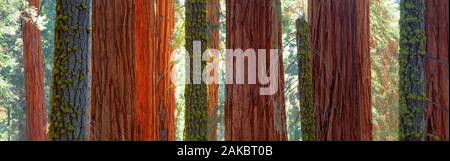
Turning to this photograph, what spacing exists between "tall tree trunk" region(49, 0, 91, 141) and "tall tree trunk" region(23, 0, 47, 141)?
10148 mm

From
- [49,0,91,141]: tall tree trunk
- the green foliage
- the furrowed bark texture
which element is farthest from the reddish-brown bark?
the green foliage

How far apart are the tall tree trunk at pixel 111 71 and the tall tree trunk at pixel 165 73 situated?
8.06 ft

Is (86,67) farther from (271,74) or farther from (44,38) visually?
(44,38)

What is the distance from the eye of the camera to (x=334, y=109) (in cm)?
1006

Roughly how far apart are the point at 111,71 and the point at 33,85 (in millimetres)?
7718

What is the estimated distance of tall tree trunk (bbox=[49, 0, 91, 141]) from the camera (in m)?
5.68

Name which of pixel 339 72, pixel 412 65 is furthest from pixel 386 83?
pixel 412 65

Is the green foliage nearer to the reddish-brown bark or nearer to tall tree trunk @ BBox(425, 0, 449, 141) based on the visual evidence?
the reddish-brown bark

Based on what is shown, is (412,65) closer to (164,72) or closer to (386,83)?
(164,72)

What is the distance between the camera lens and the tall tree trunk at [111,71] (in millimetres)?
8906

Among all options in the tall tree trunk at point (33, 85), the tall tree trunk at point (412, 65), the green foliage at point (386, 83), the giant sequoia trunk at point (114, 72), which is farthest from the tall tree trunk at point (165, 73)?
the green foliage at point (386, 83)

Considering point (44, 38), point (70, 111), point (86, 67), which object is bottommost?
point (70, 111)
